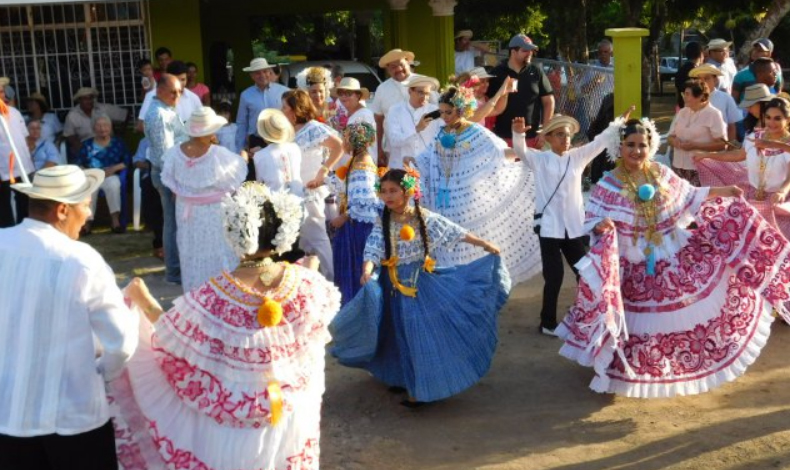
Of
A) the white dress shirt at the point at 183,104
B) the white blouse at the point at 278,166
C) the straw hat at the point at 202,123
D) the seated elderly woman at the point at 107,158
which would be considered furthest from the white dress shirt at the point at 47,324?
the seated elderly woman at the point at 107,158

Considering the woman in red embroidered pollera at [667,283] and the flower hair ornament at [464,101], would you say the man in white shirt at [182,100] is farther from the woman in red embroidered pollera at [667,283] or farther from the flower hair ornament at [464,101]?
the woman in red embroidered pollera at [667,283]

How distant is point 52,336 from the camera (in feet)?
14.3

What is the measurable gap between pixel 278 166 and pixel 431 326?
105 inches

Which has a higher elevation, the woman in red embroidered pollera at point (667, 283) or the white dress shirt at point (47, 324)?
the white dress shirt at point (47, 324)

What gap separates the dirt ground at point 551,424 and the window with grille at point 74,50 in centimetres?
783

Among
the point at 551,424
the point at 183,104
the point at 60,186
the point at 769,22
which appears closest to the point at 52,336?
the point at 60,186

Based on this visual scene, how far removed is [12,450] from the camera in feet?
14.4

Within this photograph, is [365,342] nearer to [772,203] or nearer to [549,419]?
[549,419]

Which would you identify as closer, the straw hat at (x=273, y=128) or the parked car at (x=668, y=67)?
the straw hat at (x=273, y=128)

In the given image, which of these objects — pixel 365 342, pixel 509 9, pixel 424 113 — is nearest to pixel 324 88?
pixel 424 113

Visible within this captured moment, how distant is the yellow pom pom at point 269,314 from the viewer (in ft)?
16.4

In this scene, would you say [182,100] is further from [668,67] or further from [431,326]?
[668,67]

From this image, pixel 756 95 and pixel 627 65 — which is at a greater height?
pixel 627 65

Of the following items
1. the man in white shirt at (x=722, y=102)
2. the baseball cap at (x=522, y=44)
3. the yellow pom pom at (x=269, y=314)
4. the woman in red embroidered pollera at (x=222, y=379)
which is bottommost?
the woman in red embroidered pollera at (x=222, y=379)
